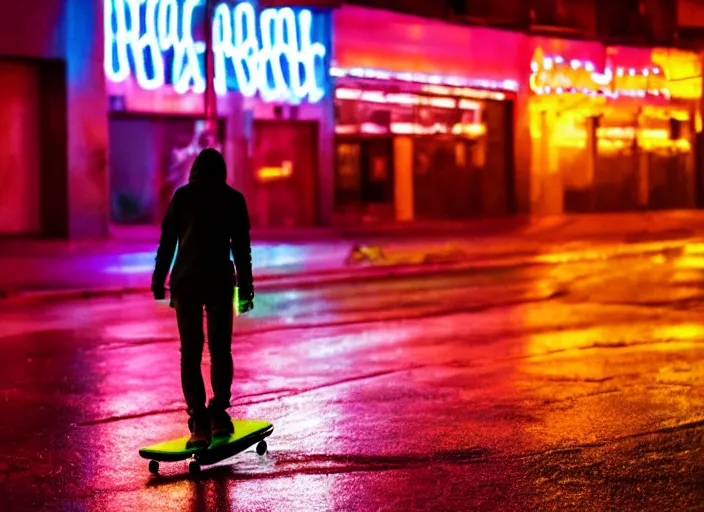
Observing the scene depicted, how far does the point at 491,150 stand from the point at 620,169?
7821 millimetres

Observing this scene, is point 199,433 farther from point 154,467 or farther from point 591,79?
point 591,79

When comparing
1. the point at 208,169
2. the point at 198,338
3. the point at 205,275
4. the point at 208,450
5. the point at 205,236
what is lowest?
the point at 208,450

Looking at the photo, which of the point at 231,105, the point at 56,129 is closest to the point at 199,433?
the point at 56,129

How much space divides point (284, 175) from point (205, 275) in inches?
984

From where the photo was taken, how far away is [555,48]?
38531 millimetres

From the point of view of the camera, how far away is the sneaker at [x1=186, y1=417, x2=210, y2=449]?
657 centimetres

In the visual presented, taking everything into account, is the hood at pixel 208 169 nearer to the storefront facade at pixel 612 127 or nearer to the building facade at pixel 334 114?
the building facade at pixel 334 114

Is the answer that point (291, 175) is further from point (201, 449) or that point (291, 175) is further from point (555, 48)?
point (201, 449)

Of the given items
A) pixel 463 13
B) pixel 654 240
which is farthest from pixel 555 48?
pixel 654 240

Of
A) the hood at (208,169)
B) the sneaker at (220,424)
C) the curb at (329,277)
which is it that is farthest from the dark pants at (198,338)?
the curb at (329,277)

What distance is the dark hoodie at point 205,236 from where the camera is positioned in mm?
A: 6602

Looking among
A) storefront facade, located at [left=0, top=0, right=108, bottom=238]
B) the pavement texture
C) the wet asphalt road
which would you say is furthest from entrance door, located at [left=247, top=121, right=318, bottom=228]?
the wet asphalt road

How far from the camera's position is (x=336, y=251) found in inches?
986

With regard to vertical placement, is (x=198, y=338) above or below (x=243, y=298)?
below
